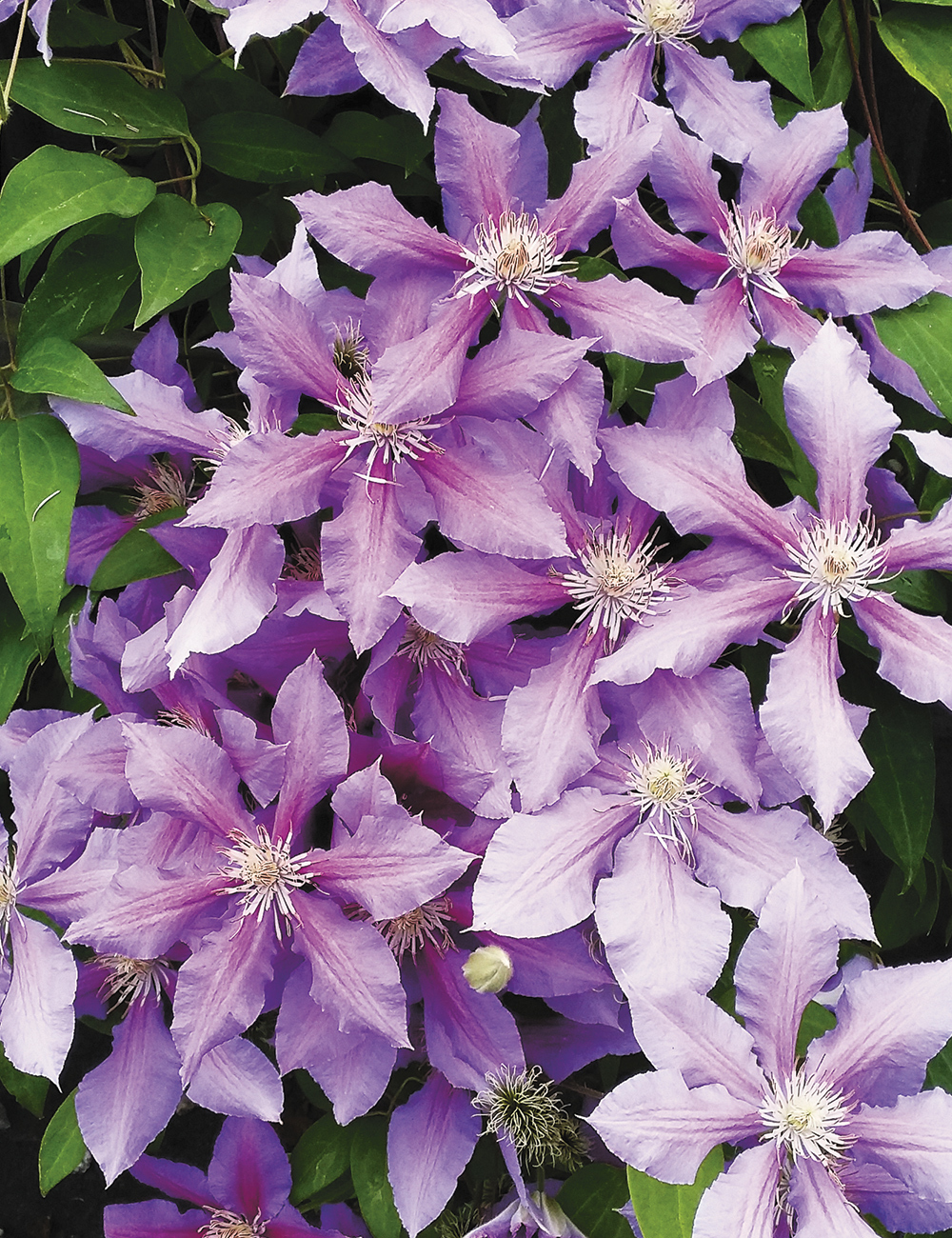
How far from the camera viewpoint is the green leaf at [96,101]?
0.85 metres

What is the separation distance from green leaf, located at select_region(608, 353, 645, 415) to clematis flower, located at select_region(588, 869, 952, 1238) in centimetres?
35

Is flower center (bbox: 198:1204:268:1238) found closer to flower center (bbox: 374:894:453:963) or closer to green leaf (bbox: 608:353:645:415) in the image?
flower center (bbox: 374:894:453:963)

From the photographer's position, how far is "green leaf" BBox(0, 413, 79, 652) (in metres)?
0.81

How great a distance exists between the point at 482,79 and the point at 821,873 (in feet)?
2.19

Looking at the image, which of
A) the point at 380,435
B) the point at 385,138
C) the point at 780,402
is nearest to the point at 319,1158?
the point at 380,435

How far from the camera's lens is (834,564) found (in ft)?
2.55

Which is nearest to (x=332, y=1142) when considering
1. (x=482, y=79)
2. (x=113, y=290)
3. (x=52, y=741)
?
(x=52, y=741)

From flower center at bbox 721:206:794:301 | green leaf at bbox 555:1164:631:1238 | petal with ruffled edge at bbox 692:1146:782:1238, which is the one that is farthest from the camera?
green leaf at bbox 555:1164:631:1238

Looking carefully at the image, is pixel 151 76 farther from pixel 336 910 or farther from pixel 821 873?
pixel 821 873

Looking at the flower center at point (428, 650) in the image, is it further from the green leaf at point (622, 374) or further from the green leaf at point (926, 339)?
the green leaf at point (926, 339)

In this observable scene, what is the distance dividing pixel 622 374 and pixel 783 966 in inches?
16.8

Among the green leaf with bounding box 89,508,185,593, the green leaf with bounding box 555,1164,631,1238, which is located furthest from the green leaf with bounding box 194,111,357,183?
the green leaf with bounding box 555,1164,631,1238

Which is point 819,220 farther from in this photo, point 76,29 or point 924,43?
point 76,29

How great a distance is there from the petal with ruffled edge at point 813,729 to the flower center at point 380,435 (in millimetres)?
284
